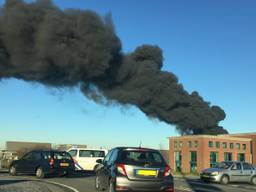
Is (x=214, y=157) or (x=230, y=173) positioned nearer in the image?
(x=230, y=173)

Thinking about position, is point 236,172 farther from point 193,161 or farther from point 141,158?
point 193,161

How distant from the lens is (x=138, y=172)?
13023 millimetres

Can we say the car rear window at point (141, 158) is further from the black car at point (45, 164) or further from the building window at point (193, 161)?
the building window at point (193, 161)

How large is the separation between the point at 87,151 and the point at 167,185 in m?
18.5

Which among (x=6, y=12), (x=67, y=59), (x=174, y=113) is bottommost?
(x=174, y=113)

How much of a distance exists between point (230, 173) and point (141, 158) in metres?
15.3

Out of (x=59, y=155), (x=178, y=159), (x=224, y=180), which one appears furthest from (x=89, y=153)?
(x=178, y=159)

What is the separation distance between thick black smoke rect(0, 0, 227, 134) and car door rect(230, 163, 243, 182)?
19401mm

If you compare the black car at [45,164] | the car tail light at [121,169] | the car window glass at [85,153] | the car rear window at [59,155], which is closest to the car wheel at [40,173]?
the black car at [45,164]

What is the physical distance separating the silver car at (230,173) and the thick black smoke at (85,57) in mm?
19130

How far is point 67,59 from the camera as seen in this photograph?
4269cm

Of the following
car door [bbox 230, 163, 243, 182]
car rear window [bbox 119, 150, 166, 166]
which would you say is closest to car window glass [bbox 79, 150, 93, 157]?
car door [bbox 230, 163, 243, 182]

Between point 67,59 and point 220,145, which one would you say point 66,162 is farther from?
point 220,145

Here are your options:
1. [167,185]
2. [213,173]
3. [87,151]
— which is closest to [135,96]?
[87,151]
